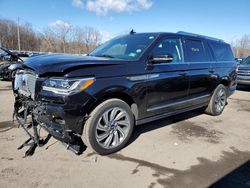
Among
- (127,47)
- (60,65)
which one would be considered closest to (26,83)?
(60,65)

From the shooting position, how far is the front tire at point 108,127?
3.17 metres

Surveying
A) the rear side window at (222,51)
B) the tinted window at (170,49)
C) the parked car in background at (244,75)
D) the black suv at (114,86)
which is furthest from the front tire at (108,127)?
the parked car in background at (244,75)

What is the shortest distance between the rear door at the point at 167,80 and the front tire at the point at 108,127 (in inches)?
21.1

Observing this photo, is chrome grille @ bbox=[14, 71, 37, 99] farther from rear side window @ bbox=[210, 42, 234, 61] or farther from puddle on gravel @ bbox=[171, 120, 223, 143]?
rear side window @ bbox=[210, 42, 234, 61]

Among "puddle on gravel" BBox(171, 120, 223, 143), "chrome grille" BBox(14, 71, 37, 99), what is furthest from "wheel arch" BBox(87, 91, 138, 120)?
"puddle on gravel" BBox(171, 120, 223, 143)

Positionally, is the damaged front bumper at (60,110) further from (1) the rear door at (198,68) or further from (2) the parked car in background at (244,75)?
(2) the parked car in background at (244,75)

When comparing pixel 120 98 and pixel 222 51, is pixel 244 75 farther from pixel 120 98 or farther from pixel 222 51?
pixel 120 98

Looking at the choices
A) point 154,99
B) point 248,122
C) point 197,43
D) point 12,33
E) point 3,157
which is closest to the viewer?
point 3,157

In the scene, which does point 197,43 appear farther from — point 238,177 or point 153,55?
point 238,177

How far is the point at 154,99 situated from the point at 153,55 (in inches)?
30.0

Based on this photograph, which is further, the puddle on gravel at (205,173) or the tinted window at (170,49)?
the tinted window at (170,49)

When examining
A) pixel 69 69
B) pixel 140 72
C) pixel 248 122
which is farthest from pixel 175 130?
pixel 69 69

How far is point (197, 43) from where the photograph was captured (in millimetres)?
5094

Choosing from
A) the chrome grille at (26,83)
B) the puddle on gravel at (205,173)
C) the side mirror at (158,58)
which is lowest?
the puddle on gravel at (205,173)
